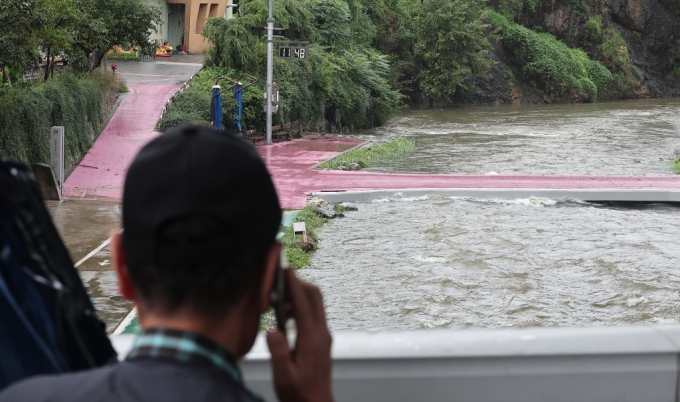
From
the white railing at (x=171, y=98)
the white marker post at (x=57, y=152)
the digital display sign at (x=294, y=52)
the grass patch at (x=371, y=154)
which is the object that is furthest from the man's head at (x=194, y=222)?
the digital display sign at (x=294, y=52)

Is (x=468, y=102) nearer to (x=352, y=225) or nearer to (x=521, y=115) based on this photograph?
(x=521, y=115)

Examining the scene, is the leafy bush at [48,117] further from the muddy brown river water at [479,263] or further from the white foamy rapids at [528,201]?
the white foamy rapids at [528,201]

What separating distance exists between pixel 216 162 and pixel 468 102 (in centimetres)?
5006

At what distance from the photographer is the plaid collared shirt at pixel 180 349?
1.12 meters

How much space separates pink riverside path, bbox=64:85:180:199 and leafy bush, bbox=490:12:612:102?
33.0m

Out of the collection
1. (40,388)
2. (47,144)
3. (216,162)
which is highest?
(216,162)

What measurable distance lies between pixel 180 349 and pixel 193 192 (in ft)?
0.71

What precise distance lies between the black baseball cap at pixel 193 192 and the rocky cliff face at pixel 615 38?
175 feet

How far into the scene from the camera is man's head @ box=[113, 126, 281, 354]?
3.76ft

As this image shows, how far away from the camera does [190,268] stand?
3.84ft

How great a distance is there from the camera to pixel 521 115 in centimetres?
4303

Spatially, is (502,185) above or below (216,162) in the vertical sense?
below

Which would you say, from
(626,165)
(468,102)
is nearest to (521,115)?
(468,102)

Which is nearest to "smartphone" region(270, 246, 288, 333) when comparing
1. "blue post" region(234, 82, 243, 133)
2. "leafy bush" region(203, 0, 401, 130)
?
"blue post" region(234, 82, 243, 133)
